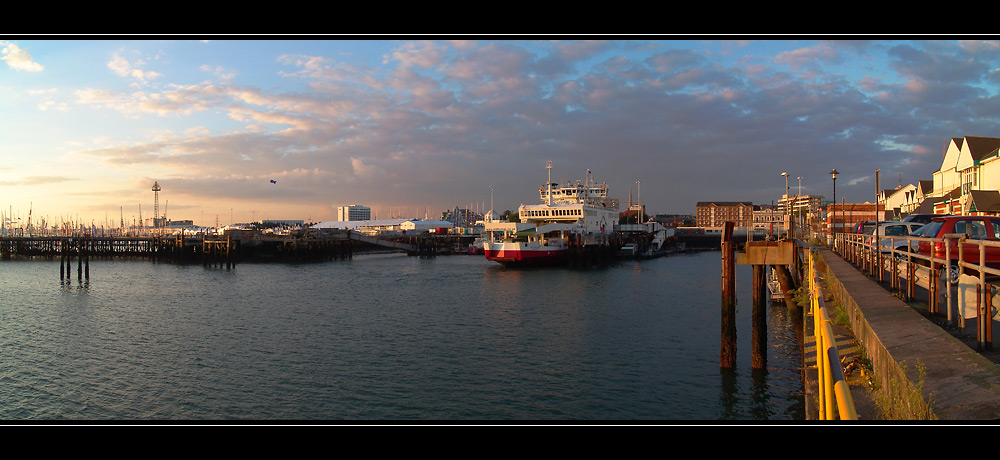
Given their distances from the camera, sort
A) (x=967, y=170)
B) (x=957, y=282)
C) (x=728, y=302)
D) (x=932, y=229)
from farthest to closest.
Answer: (x=967, y=170), (x=728, y=302), (x=932, y=229), (x=957, y=282)

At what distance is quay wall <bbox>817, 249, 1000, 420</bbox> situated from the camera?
410 cm

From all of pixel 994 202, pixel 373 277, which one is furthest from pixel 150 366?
pixel 994 202

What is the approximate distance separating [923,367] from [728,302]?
386 inches

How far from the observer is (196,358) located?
55.1ft

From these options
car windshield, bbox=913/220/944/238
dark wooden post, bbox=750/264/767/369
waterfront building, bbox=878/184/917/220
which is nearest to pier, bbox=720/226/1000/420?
car windshield, bbox=913/220/944/238

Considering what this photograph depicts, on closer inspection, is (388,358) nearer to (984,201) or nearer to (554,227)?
(984,201)

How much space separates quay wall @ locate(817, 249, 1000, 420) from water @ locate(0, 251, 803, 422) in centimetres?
425

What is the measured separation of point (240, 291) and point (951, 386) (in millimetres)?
36216

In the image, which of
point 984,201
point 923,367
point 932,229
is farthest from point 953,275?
point 984,201

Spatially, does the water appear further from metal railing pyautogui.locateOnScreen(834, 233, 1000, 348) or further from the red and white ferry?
the red and white ferry

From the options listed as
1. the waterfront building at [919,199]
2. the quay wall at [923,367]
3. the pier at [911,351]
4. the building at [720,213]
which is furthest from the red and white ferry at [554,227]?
the building at [720,213]

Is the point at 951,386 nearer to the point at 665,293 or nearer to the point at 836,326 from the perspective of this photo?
the point at 836,326

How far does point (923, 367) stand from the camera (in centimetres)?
468
